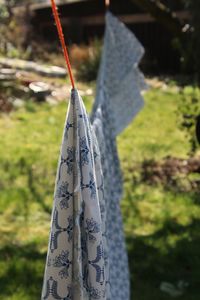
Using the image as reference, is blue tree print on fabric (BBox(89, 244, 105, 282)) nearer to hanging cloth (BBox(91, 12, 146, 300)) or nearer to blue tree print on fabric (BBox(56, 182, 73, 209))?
blue tree print on fabric (BBox(56, 182, 73, 209))

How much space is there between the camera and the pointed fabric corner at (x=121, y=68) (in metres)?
3.57

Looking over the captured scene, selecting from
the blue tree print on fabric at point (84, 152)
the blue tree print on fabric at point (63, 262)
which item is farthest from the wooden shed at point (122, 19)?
the blue tree print on fabric at point (63, 262)

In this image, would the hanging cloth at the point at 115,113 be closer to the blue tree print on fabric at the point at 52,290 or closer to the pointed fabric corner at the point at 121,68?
the pointed fabric corner at the point at 121,68

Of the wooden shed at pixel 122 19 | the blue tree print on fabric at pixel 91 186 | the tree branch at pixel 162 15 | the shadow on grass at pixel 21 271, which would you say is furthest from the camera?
the wooden shed at pixel 122 19

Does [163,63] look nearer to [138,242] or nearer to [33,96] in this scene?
[33,96]

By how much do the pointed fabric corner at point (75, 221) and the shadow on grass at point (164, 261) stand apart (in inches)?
73.5

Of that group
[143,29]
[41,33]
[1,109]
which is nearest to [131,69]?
[1,109]

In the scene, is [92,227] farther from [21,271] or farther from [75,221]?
[21,271]

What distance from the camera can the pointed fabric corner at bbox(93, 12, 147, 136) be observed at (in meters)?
3.57

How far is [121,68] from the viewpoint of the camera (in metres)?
3.65

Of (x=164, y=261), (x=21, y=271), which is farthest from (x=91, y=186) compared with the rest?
(x=164, y=261)

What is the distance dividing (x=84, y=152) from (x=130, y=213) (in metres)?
3.28

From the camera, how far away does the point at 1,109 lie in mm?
8906

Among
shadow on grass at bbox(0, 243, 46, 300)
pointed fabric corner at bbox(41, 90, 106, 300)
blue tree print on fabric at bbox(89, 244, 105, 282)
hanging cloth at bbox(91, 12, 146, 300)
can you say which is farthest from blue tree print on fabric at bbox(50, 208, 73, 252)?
shadow on grass at bbox(0, 243, 46, 300)
